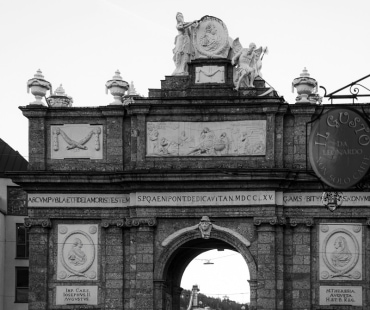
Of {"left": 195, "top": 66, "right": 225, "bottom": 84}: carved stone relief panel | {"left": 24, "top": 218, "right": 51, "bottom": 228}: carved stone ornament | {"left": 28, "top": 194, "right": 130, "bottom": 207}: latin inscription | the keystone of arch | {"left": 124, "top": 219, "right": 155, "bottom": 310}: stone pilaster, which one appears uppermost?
{"left": 195, "top": 66, "right": 225, "bottom": 84}: carved stone relief panel

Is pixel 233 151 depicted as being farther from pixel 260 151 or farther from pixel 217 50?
pixel 217 50

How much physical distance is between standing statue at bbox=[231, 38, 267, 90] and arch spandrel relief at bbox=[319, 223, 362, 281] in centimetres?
621

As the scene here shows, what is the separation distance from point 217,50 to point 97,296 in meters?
10.5

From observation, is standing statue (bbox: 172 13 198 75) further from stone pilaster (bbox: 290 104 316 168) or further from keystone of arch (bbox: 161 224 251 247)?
keystone of arch (bbox: 161 224 251 247)

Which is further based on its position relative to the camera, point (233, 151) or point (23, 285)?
point (23, 285)

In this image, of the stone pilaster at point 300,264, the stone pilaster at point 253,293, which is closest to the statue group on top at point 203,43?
the stone pilaster at point 300,264

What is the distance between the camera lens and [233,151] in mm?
46625

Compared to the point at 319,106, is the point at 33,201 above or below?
below

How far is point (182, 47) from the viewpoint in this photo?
4750 centimetres

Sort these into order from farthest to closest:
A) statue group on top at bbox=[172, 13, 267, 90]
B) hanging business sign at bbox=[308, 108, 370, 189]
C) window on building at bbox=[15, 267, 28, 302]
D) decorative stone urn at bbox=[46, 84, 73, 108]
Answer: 1. window on building at bbox=[15, 267, 28, 302]
2. decorative stone urn at bbox=[46, 84, 73, 108]
3. statue group on top at bbox=[172, 13, 267, 90]
4. hanging business sign at bbox=[308, 108, 370, 189]

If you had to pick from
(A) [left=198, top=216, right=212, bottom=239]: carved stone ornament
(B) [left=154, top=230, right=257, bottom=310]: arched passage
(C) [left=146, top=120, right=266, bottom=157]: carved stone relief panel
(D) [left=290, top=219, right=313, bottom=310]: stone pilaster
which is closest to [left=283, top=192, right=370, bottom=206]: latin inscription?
(D) [left=290, top=219, right=313, bottom=310]: stone pilaster

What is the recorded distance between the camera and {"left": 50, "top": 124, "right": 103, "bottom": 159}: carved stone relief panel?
1869 inches

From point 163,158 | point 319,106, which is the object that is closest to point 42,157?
point 163,158

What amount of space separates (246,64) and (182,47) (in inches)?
103
